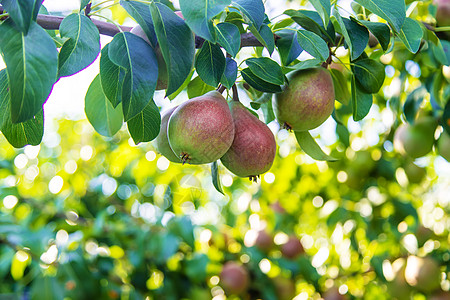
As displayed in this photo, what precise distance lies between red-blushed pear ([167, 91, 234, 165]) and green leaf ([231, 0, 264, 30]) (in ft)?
0.54

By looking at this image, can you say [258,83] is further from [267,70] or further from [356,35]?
[356,35]

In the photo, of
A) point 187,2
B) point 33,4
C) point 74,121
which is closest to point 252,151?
point 187,2

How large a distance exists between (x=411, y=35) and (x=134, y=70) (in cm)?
55

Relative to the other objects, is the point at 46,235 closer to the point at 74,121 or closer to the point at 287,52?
the point at 287,52

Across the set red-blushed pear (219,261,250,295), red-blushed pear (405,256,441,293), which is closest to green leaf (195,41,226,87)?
red-blushed pear (219,261,250,295)

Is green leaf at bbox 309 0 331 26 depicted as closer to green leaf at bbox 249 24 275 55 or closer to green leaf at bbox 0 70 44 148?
green leaf at bbox 249 24 275 55

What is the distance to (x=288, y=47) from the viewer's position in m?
0.89

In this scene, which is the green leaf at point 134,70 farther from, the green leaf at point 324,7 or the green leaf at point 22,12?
the green leaf at point 324,7

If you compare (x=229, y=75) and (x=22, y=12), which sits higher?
(x=22, y=12)

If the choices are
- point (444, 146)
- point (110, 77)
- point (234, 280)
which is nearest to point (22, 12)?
point (110, 77)

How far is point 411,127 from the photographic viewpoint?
5.68 ft

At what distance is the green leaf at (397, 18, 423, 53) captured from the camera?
84 cm

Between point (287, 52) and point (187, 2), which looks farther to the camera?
point (287, 52)

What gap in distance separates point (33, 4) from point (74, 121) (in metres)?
2.86
